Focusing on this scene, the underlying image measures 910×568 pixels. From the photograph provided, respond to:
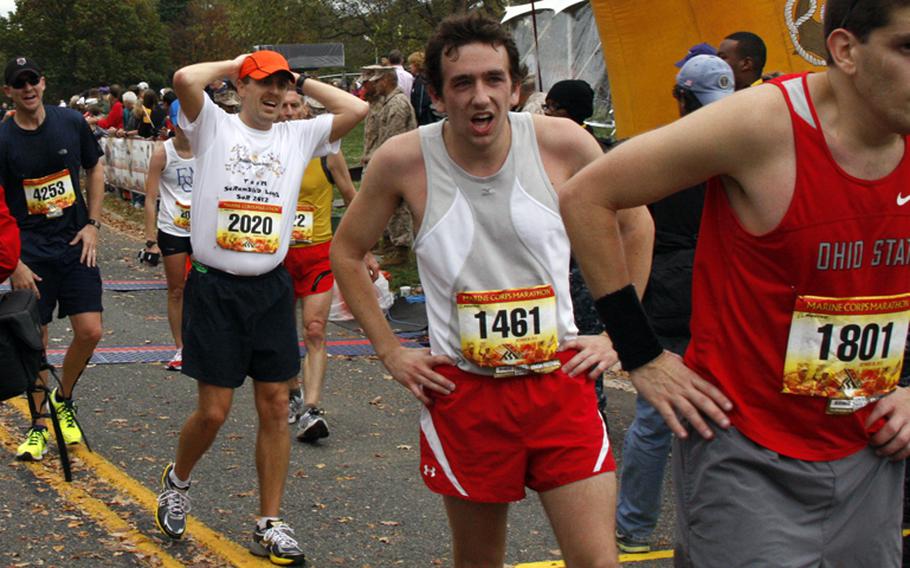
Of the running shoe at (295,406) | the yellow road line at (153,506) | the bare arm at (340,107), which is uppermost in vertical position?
the bare arm at (340,107)

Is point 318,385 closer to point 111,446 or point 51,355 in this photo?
point 111,446

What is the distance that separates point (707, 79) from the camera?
5.28 m

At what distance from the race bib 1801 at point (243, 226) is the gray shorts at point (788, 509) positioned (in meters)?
3.10

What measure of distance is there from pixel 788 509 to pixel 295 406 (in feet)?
18.0

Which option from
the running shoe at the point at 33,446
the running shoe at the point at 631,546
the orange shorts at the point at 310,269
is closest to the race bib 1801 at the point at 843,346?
the running shoe at the point at 631,546

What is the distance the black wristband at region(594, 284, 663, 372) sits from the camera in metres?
2.84

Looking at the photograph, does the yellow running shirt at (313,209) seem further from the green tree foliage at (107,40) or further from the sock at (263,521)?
the green tree foliage at (107,40)

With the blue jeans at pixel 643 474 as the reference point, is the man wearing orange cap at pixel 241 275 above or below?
above

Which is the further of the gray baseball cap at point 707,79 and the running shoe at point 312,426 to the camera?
the running shoe at point 312,426

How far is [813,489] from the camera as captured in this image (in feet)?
8.87

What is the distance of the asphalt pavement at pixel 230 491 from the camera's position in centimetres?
545

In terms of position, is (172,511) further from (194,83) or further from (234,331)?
(194,83)

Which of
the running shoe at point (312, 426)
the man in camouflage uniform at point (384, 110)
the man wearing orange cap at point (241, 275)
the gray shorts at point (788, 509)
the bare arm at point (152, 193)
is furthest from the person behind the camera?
the man in camouflage uniform at point (384, 110)

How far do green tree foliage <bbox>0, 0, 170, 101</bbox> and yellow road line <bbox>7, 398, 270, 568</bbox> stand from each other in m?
62.9
